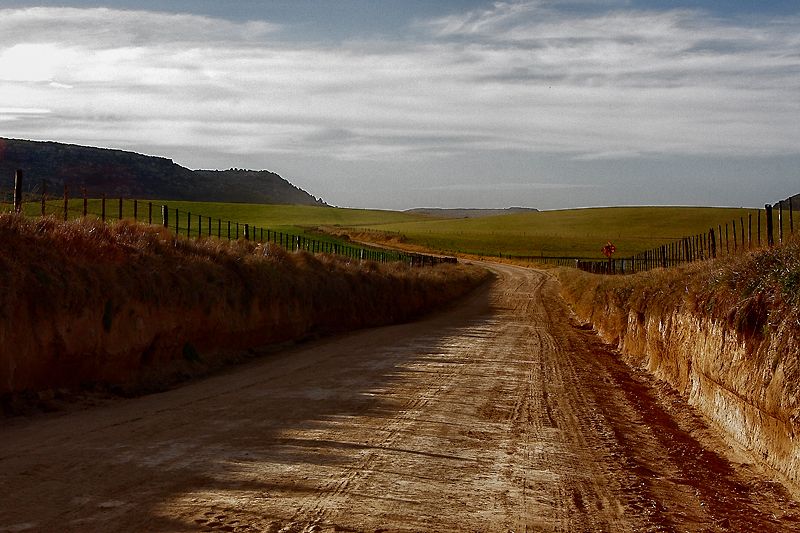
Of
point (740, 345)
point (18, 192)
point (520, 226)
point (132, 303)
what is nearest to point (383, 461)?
point (740, 345)

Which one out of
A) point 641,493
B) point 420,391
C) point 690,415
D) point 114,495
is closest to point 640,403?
point 690,415

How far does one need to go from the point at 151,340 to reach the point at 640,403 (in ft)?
29.0

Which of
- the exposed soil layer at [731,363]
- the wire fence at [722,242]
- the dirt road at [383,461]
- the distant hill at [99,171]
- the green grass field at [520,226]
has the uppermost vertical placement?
the distant hill at [99,171]

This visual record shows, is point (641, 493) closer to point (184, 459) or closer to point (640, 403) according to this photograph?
point (184, 459)

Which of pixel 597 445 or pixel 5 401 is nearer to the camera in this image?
pixel 597 445

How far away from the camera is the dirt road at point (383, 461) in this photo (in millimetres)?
6445

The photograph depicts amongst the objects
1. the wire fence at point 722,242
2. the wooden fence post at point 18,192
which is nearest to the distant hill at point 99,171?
the wire fence at point 722,242

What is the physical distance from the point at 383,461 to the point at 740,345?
203 inches

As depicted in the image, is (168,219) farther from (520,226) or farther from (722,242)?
(520,226)

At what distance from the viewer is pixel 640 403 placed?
43.2 ft

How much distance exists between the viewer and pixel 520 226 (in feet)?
449

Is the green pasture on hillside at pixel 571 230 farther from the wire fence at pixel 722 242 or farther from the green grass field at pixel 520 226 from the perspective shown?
the wire fence at pixel 722 242

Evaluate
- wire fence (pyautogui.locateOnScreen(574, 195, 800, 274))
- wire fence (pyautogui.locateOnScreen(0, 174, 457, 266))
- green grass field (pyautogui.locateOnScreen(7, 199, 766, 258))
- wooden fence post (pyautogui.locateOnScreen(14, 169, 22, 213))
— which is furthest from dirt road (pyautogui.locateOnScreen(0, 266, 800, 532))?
green grass field (pyautogui.locateOnScreen(7, 199, 766, 258))

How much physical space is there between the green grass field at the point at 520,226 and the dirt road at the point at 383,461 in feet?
209
